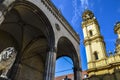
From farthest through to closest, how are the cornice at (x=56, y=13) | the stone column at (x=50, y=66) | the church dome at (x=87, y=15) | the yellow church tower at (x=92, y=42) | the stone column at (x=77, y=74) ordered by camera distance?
the church dome at (x=87, y=15), the yellow church tower at (x=92, y=42), the stone column at (x=77, y=74), the cornice at (x=56, y=13), the stone column at (x=50, y=66)

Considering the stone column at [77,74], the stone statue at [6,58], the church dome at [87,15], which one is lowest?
the stone statue at [6,58]

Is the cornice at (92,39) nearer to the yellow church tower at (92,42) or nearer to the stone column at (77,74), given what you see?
the yellow church tower at (92,42)

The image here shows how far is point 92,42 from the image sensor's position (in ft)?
83.3

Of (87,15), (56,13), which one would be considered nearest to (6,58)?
(56,13)

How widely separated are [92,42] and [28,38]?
49.6 ft

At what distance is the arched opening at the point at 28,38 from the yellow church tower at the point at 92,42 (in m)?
10.3

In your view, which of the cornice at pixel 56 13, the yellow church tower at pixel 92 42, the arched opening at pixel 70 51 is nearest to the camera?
the cornice at pixel 56 13

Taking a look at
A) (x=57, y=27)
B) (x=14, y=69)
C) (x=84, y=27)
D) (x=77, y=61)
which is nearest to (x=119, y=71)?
(x=77, y=61)

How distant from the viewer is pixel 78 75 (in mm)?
12695

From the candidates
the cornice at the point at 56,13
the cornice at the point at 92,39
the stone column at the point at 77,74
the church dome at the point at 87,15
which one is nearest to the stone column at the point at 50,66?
the cornice at the point at 56,13

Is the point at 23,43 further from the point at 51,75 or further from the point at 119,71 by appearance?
the point at 119,71

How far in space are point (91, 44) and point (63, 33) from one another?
14624 mm

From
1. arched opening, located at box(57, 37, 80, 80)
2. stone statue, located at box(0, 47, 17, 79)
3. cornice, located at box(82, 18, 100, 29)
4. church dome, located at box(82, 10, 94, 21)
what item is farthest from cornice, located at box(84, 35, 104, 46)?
stone statue, located at box(0, 47, 17, 79)

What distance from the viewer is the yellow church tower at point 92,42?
2330 cm
